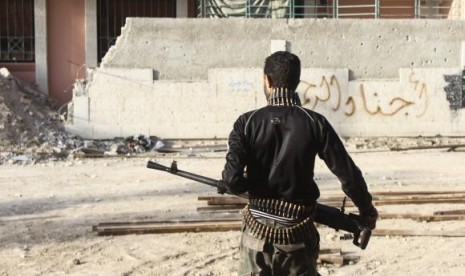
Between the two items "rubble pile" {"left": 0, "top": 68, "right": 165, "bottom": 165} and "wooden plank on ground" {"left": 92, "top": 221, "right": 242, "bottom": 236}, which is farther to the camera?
"rubble pile" {"left": 0, "top": 68, "right": 165, "bottom": 165}

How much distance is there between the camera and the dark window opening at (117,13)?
17.4 m

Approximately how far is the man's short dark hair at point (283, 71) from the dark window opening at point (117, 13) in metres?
14.5

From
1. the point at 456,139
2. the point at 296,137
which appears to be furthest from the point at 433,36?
the point at 296,137

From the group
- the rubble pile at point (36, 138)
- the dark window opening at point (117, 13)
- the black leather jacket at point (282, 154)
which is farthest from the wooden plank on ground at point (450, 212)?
the dark window opening at point (117, 13)

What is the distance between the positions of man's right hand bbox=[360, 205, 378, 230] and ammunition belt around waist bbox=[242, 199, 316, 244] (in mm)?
254

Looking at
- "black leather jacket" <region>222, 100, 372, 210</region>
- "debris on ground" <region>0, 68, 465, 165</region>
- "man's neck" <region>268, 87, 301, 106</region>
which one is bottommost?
"debris on ground" <region>0, 68, 465, 165</region>

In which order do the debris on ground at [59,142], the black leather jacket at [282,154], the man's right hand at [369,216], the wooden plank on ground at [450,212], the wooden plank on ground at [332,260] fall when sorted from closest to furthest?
the black leather jacket at [282,154], the man's right hand at [369,216], the wooden plank on ground at [332,260], the wooden plank on ground at [450,212], the debris on ground at [59,142]

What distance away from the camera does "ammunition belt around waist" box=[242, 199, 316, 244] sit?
3.22 meters

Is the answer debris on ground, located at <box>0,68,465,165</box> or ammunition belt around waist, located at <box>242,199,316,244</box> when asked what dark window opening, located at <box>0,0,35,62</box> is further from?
ammunition belt around waist, located at <box>242,199,316,244</box>

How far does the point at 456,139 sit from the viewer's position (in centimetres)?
1452

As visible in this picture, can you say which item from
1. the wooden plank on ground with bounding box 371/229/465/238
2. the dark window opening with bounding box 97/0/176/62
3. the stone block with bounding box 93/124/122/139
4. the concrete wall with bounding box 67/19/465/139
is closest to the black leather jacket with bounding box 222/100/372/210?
the wooden plank on ground with bounding box 371/229/465/238

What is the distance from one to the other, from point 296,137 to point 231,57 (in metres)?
11.3

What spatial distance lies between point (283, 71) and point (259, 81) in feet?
36.2

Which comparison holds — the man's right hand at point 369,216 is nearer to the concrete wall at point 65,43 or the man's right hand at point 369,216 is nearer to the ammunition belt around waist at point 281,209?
the ammunition belt around waist at point 281,209
